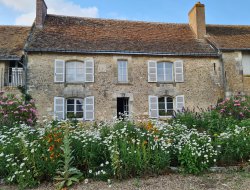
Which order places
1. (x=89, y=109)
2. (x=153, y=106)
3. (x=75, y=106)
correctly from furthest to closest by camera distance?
(x=153, y=106) → (x=75, y=106) → (x=89, y=109)

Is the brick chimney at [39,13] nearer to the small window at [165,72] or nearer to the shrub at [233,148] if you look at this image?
the small window at [165,72]

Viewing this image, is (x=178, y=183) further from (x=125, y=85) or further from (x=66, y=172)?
(x=125, y=85)

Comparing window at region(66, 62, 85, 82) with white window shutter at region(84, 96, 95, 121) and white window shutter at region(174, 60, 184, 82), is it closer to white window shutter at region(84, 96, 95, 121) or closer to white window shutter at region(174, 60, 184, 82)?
white window shutter at region(84, 96, 95, 121)

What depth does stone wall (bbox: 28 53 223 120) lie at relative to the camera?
43.5ft

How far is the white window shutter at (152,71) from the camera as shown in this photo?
14.4m

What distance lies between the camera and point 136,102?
45.9 ft

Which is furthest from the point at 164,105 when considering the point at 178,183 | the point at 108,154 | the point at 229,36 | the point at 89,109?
the point at 178,183

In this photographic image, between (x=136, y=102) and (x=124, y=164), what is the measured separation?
946cm

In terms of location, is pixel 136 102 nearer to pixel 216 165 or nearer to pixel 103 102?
pixel 103 102

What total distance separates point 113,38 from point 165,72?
3705 mm

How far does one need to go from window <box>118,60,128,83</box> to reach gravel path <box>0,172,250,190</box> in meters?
9.84

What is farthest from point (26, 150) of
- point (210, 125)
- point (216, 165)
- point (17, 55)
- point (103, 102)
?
point (17, 55)

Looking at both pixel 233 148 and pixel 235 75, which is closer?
pixel 233 148

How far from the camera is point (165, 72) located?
14.9 meters
